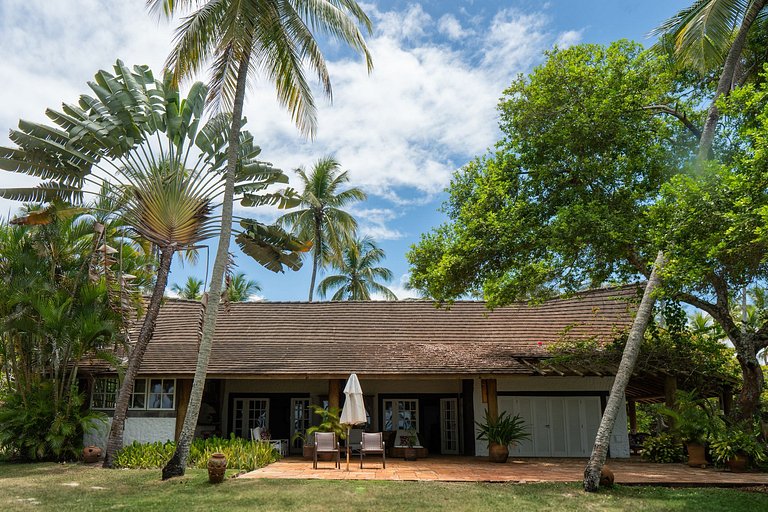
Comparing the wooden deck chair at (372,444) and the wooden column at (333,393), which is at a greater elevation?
the wooden column at (333,393)

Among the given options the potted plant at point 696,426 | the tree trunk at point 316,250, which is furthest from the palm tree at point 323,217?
the potted plant at point 696,426

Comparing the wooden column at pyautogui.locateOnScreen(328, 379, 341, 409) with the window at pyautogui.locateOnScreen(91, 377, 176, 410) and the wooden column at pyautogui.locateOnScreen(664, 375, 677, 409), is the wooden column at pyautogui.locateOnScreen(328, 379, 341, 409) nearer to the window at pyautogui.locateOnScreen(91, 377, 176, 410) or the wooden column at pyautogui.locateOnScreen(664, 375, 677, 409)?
the window at pyautogui.locateOnScreen(91, 377, 176, 410)

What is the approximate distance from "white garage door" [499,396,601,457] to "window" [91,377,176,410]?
8959 mm

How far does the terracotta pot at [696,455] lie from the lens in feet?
42.1

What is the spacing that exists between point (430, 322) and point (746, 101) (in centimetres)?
1127

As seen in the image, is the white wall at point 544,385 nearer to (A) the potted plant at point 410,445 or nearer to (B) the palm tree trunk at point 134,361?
(A) the potted plant at point 410,445

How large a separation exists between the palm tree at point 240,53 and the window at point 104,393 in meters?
6.10

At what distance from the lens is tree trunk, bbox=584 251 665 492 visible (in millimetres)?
10055

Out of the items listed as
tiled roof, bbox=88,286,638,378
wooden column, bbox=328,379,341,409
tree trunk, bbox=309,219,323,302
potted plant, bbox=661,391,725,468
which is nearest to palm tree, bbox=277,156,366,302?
tree trunk, bbox=309,219,323,302

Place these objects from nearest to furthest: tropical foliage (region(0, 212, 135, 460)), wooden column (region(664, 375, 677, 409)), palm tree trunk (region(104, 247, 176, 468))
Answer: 1. palm tree trunk (region(104, 247, 176, 468))
2. tropical foliage (region(0, 212, 135, 460))
3. wooden column (region(664, 375, 677, 409))

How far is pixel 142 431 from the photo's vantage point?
622 inches

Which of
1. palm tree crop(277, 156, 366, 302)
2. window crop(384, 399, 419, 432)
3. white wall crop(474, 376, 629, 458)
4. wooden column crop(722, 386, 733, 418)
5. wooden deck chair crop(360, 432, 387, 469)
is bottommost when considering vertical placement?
wooden deck chair crop(360, 432, 387, 469)

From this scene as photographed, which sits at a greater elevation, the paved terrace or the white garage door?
the white garage door

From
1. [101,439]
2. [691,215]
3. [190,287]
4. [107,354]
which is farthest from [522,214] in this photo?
[190,287]
